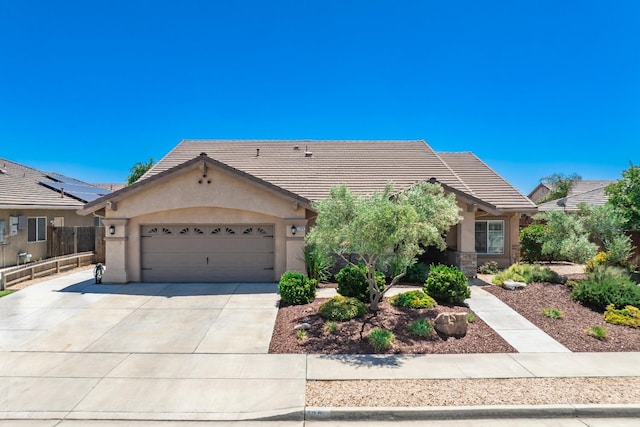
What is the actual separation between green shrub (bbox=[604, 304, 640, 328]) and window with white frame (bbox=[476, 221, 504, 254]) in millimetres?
6829

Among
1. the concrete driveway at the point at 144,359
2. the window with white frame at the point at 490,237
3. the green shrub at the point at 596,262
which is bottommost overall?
the concrete driveway at the point at 144,359

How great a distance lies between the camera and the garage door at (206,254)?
13203 millimetres

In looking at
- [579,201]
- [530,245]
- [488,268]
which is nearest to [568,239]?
[488,268]

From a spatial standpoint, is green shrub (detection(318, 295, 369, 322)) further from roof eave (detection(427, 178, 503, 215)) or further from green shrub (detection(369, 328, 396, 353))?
roof eave (detection(427, 178, 503, 215))

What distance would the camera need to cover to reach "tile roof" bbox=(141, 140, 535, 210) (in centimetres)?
1622

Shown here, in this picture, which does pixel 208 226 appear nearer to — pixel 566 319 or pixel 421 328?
pixel 421 328

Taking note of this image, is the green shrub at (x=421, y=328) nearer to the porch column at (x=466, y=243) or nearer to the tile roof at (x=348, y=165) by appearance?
the porch column at (x=466, y=243)

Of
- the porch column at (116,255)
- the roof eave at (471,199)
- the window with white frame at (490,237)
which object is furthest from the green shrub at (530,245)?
the porch column at (116,255)

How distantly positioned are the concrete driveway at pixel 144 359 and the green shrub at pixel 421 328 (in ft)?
8.62

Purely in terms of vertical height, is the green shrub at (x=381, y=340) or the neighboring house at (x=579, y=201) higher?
the neighboring house at (x=579, y=201)

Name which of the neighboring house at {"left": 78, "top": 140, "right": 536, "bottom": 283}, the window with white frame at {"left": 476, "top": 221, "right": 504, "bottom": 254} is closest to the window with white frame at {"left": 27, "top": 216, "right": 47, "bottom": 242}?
the neighboring house at {"left": 78, "top": 140, "right": 536, "bottom": 283}

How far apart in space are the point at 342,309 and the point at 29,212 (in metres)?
17.0

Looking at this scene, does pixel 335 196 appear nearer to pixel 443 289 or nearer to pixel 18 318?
pixel 443 289

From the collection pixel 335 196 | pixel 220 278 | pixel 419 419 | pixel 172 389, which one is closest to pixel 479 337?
pixel 419 419
